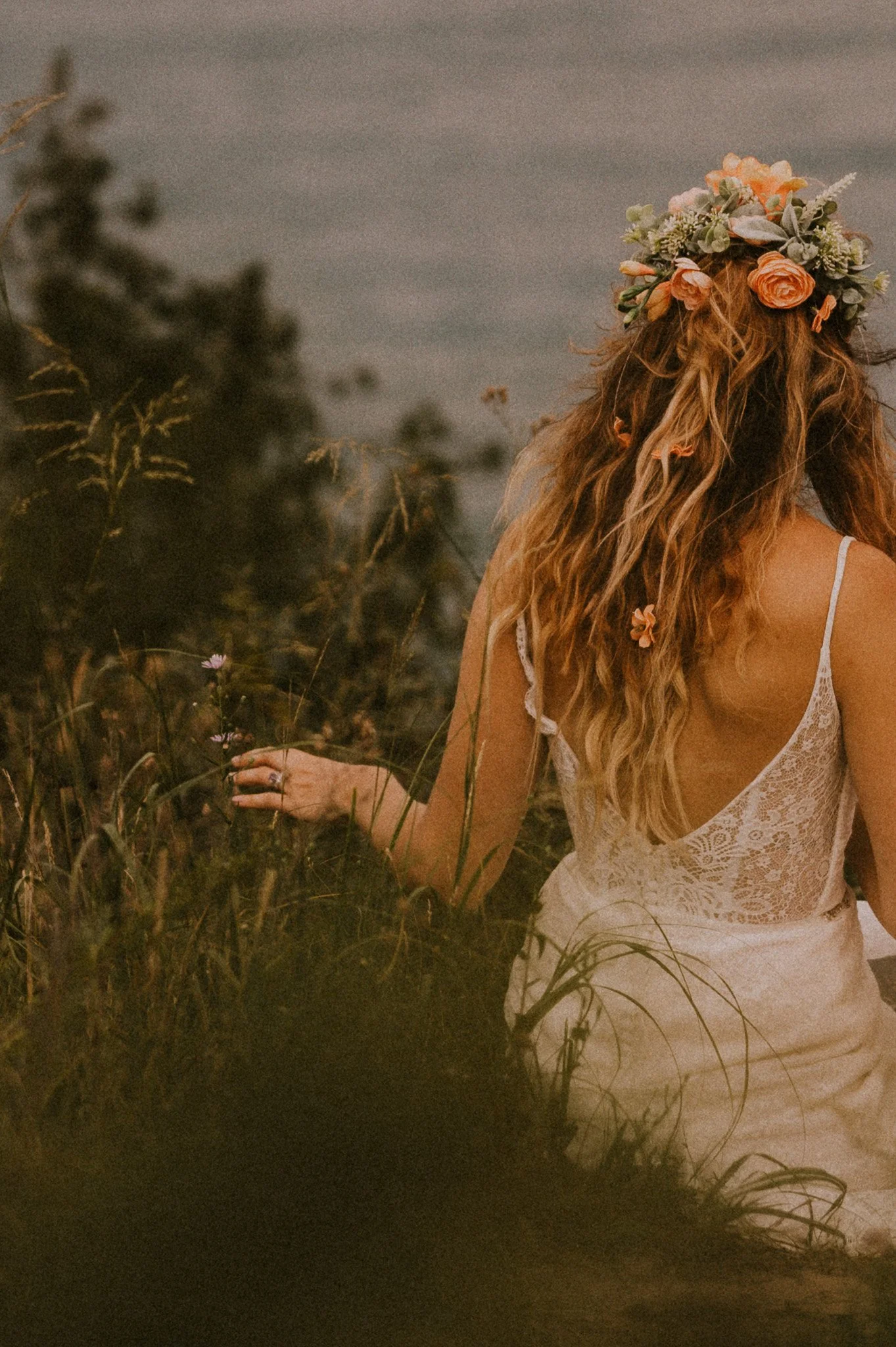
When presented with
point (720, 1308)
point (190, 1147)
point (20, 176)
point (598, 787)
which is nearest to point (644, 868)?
point (598, 787)

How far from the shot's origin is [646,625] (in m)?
2.10

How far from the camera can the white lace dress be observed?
209cm

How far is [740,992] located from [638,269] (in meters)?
1.11

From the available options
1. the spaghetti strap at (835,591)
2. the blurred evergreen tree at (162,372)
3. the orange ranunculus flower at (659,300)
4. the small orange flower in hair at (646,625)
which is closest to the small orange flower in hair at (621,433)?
the orange ranunculus flower at (659,300)

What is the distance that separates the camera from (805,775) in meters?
2.14

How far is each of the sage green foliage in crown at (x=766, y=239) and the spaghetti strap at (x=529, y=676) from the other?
1.67ft

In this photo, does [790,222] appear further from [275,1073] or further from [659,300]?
[275,1073]

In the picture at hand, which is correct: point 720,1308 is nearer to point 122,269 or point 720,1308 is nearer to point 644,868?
point 644,868

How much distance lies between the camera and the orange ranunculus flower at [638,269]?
2.24 metres

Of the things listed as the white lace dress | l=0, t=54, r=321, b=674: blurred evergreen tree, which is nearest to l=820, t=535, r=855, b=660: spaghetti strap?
the white lace dress

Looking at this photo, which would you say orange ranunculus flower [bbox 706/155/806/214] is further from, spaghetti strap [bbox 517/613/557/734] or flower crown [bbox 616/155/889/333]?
spaghetti strap [bbox 517/613/557/734]

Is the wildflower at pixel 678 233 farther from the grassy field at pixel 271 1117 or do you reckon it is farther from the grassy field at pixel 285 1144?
the grassy field at pixel 285 1144

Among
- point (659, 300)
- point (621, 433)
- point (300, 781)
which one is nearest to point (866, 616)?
point (621, 433)

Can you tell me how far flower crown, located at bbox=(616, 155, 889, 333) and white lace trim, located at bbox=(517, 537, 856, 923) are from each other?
562 mm
